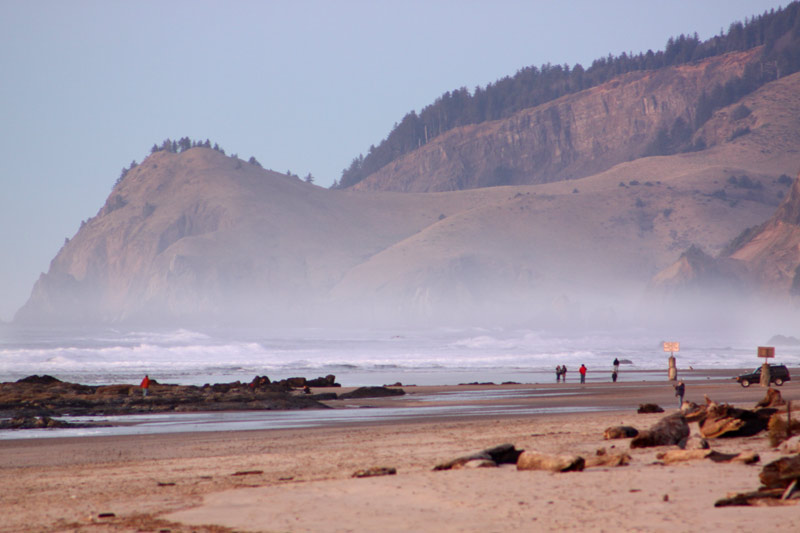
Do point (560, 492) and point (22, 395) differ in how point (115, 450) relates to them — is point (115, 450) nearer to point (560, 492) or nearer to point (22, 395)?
point (560, 492)

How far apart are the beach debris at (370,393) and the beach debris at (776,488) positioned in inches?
928

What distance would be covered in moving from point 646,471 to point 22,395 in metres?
21.4

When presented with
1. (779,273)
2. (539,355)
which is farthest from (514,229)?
(539,355)

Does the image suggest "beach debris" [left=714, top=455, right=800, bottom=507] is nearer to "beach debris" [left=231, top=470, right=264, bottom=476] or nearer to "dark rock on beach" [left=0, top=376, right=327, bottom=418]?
"beach debris" [left=231, top=470, right=264, bottom=476]

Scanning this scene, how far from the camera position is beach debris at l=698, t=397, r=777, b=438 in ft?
46.6

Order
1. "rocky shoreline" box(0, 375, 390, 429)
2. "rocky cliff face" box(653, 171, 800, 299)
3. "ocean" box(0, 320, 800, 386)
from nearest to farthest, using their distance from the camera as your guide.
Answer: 1. "rocky shoreline" box(0, 375, 390, 429)
2. "ocean" box(0, 320, 800, 386)
3. "rocky cliff face" box(653, 171, 800, 299)

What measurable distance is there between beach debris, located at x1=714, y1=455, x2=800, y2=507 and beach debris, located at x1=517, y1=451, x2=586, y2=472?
225cm

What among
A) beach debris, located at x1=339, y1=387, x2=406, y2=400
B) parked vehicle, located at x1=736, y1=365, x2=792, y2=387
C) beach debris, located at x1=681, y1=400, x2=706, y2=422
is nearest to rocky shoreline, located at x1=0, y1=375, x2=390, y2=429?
beach debris, located at x1=339, y1=387, x2=406, y2=400

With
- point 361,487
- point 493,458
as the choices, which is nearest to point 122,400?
point 493,458

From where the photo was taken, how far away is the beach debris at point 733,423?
1420 centimetres

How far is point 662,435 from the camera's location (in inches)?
526

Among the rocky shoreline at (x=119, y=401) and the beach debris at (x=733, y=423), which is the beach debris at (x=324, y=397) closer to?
the rocky shoreline at (x=119, y=401)

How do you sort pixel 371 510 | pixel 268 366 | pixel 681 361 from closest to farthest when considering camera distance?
pixel 371 510 → pixel 268 366 → pixel 681 361

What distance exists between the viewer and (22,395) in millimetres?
27406
